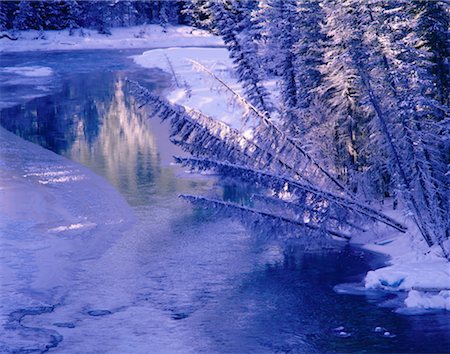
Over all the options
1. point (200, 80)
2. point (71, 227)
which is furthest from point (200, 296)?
point (200, 80)

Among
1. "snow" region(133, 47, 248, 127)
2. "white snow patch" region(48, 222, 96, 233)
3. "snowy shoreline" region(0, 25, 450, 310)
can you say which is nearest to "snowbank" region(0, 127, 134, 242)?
"white snow patch" region(48, 222, 96, 233)

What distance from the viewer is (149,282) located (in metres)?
16.9

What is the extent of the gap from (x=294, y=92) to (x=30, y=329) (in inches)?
593

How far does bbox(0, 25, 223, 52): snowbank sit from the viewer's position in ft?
235

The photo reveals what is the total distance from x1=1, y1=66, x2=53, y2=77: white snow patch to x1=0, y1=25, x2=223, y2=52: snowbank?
44.4ft

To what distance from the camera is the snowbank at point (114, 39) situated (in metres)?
71.6

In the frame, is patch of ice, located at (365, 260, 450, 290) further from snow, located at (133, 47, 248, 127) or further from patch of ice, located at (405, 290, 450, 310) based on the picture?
snow, located at (133, 47, 248, 127)

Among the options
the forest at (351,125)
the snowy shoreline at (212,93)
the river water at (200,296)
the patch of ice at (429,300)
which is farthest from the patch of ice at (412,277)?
the forest at (351,125)

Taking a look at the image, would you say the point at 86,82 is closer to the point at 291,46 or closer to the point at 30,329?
the point at 291,46

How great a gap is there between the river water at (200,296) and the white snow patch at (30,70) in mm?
29081

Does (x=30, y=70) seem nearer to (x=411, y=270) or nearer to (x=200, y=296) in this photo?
(x=200, y=296)

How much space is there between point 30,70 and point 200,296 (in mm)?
42663

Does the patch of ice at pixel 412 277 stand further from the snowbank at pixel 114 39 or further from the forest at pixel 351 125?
the snowbank at pixel 114 39

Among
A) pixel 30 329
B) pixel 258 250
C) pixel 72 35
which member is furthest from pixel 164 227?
pixel 72 35
